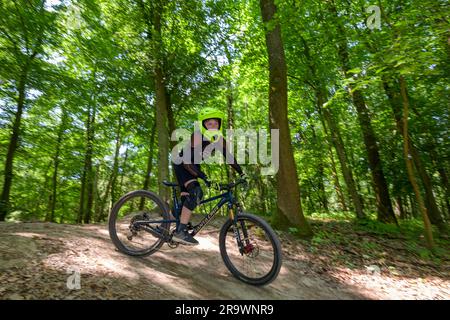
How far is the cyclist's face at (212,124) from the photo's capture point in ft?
16.6

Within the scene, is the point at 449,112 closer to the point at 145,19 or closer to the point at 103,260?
the point at 145,19

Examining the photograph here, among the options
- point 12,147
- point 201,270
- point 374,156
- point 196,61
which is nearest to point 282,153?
point 201,270

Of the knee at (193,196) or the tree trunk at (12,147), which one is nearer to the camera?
the knee at (193,196)

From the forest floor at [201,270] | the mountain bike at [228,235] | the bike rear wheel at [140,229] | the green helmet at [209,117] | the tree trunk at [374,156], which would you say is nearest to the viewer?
the forest floor at [201,270]

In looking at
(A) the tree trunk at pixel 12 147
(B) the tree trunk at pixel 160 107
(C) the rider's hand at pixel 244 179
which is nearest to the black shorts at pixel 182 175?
(C) the rider's hand at pixel 244 179

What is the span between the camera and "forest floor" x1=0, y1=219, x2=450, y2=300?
12.9 feet

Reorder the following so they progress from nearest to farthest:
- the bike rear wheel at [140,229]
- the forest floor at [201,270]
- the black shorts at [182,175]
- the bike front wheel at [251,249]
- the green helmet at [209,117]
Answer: the forest floor at [201,270], the bike front wheel at [251,249], the green helmet at [209,117], the black shorts at [182,175], the bike rear wheel at [140,229]

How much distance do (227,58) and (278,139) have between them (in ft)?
21.9

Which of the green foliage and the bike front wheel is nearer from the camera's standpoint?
the bike front wheel

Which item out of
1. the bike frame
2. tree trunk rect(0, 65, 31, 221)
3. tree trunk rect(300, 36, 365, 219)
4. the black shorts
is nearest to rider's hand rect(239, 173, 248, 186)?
the bike frame

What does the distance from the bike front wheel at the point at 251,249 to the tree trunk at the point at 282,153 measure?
3.36 metres

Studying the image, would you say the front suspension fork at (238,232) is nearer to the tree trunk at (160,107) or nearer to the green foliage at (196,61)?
the green foliage at (196,61)

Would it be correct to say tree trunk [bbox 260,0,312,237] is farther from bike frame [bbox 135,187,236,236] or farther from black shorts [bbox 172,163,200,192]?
black shorts [bbox 172,163,200,192]
